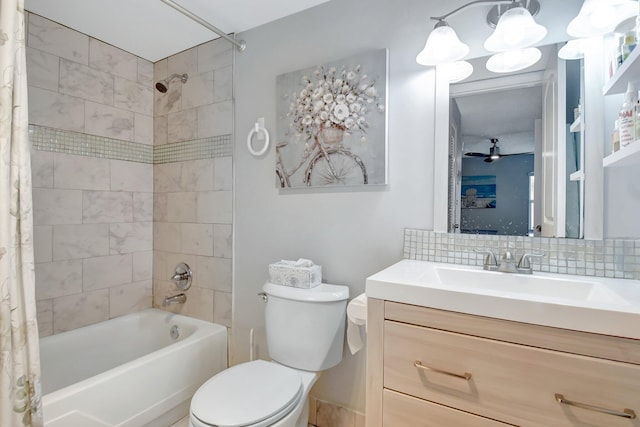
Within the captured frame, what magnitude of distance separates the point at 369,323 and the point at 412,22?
136 centimetres

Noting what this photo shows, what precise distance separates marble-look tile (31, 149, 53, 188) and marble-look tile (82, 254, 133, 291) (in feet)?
1.76

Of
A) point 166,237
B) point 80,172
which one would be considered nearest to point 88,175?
point 80,172

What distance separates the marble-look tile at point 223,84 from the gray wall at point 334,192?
0.07m

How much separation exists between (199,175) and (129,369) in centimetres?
121

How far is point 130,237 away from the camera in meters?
2.23

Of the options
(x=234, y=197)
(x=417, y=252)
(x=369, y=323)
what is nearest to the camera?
(x=369, y=323)

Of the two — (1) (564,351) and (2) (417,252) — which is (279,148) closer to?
(2) (417,252)

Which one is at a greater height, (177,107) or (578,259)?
(177,107)

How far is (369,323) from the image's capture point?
1.03 metres

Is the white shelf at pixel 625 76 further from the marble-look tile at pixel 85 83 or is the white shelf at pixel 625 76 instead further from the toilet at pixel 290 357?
the marble-look tile at pixel 85 83

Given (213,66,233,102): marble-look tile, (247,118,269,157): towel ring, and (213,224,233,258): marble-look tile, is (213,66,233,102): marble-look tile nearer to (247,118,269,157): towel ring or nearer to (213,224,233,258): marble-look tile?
(247,118,269,157): towel ring

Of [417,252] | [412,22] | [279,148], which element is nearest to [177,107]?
[279,148]

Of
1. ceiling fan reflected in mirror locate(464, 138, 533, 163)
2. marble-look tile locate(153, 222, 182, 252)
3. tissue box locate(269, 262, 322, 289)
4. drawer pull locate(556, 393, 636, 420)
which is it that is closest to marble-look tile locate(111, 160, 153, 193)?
marble-look tile locate(153, 222, 182, 252)

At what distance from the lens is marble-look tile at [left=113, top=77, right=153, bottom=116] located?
2.15 metres
